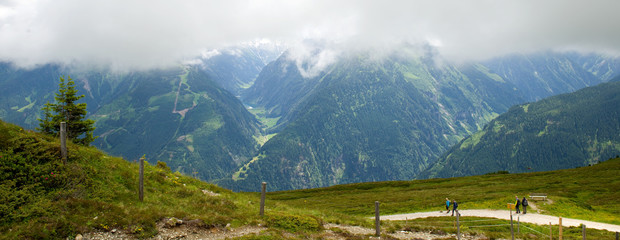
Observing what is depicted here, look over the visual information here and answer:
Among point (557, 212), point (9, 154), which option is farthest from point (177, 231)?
point (557, 212)

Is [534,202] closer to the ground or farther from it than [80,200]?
closer to the ground

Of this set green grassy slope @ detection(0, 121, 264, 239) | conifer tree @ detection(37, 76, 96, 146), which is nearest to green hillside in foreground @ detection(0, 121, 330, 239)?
green grassy slope @ detection(0, 121, 264, 239)

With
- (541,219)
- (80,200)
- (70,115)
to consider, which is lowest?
(541,219)

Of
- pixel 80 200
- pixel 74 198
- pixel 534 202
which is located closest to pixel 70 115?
pixel 74 198

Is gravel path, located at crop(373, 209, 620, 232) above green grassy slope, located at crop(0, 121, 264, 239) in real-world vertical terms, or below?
below

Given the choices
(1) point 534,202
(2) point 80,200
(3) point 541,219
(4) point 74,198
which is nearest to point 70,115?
(4) point 74,198

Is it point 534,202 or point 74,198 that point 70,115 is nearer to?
point 74,198

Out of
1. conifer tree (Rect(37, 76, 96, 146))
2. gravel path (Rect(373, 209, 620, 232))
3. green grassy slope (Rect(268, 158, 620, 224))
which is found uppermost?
conifer tree (Rect(37, 76, 96, 146))

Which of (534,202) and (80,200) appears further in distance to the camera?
(534,202)

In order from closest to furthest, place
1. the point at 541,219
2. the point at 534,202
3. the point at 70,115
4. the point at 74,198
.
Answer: the point at 74,198
the point at 541,219
the point at 70,115
the point at 534,202

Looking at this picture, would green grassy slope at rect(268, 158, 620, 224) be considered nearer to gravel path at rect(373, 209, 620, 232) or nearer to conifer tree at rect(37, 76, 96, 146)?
gravel path at rect(373, 209, 620, 232)

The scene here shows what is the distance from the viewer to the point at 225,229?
19.0 meters

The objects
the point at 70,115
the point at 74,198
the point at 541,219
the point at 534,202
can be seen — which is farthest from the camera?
the point at 534,202

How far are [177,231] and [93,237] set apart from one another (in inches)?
156
